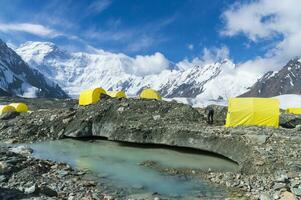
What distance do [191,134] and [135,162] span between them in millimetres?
7059

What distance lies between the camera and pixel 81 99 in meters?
68.6

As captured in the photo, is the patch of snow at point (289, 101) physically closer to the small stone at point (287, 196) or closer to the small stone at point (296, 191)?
the small stone at point (296, 191)

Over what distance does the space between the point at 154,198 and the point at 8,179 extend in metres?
8.27

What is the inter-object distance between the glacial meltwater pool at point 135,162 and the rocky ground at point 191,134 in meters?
0.97

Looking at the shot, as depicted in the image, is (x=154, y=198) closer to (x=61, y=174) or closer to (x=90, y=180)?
(x=90, y=180)

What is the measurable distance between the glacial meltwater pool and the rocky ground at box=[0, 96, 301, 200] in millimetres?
971

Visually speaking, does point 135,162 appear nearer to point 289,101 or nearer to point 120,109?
point 120,109

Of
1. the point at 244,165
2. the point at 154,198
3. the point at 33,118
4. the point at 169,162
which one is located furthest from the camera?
the point at 33,118

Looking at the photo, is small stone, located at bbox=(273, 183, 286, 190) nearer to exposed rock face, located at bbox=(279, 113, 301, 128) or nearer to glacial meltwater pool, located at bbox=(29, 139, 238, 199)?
glacial meltwater pool, located at bbox=(29, 139, 238, 199)

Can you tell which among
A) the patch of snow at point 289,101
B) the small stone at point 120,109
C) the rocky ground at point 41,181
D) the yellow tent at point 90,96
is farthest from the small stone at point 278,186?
the patch of snow at point 289,101

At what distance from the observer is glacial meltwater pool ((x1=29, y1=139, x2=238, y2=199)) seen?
2566 centimetres

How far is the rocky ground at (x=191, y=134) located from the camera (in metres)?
26.2

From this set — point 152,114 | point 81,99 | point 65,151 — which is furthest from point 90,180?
point 81,99

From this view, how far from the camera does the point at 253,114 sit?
41.6 m
